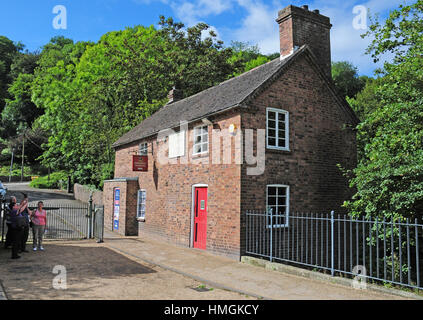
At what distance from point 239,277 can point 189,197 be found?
5.58 metres

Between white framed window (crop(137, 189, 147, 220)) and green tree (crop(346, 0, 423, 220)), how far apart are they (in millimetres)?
10721

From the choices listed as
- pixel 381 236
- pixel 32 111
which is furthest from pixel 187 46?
pixel 32 111

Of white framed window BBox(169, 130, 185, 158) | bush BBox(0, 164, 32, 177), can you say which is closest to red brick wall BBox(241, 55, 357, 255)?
white framed window BBox(169, 130, 185, 158)

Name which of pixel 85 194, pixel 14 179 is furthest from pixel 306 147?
pixel 14 179

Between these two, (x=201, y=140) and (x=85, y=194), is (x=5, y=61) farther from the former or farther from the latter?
(x=201, y=140)

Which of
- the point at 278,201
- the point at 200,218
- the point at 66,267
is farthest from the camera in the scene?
the point at 200,218

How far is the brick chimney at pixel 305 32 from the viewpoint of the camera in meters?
Result: 14.1

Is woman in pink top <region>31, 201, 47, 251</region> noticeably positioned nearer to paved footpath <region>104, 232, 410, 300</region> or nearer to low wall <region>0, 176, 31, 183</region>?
paved footpath <region>104, 232, 410, 300</region>

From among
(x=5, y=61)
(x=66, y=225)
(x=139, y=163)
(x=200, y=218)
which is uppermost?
(x=5, y=61)

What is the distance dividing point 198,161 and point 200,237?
9.84 ft

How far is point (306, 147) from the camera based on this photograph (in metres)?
13.5

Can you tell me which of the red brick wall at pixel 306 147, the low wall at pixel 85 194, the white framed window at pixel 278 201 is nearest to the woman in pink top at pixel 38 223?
the red brick wall at pixel 306 147

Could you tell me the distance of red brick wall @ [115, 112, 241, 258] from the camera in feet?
38.5

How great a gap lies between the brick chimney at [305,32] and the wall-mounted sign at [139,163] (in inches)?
335
